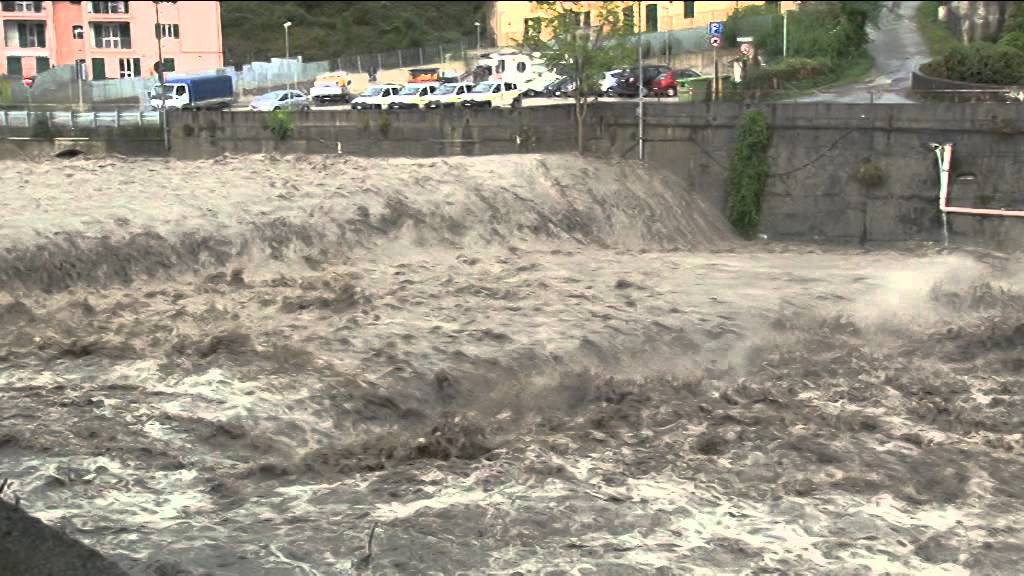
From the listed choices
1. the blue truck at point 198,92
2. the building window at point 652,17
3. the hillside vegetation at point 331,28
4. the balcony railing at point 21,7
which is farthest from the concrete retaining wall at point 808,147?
the hillside vegetation at point 331,28

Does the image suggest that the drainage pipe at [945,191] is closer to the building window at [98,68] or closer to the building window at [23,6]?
the building window at [98,68]

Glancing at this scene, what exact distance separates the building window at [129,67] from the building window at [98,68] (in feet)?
3.44

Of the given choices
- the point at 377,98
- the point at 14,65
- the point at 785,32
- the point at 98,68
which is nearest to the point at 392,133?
the point at 377,98

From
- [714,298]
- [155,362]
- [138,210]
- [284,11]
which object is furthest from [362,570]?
[284,11]

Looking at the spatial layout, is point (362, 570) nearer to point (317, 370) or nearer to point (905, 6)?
point (317, 370)

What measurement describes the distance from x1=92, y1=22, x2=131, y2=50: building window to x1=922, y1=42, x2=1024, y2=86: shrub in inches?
2182

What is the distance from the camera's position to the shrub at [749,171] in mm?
28812

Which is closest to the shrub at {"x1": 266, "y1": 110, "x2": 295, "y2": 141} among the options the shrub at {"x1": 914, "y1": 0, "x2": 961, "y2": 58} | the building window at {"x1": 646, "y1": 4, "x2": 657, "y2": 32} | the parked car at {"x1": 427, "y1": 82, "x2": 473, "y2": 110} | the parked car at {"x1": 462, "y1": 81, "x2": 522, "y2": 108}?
the parked car at {"x1": 427, "y1": 82, "x2": 473, "y2": 110}

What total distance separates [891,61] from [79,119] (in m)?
33.8

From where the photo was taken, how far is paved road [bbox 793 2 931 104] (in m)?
33.2

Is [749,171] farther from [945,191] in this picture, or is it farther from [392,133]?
[392,133]

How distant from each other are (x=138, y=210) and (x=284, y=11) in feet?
301

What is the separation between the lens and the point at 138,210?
74.8ft

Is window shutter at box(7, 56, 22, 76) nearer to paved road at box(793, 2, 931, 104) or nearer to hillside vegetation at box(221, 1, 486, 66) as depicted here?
hillside vegetation at box(221, 1, 486, 66)
